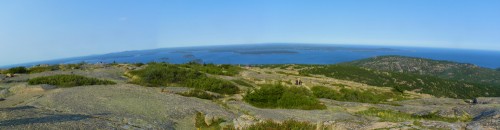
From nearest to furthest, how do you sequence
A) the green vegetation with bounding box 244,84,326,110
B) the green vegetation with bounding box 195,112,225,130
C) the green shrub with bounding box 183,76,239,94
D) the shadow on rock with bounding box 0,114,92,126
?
the shadow on rock with bounding box 0,114,92,126 < the green vegetation with bounding box 195,112,225,130 < the green vegetation with bounding box 244,84,326,110 < the green shrub with bounding box 183,76,239,94

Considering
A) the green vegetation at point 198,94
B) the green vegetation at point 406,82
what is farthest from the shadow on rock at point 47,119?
the green vegetation at point 406,82

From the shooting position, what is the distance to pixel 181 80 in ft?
124

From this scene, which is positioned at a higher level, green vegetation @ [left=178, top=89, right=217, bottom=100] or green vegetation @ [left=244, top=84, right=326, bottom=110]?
green vegetation @ [left=178, top=89, right=217, bottom=100]

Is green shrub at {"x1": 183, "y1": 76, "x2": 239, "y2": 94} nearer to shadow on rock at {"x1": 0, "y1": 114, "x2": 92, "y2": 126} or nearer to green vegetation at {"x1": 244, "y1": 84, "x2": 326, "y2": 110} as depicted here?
green vegetation at {"x1": 244, "y1": 84, "x2": 326, "y2": 110}

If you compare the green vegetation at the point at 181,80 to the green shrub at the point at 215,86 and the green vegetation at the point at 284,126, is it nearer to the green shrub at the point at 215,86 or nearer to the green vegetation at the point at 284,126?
the green shrub at the point at 215,86

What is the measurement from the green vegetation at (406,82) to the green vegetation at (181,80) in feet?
204

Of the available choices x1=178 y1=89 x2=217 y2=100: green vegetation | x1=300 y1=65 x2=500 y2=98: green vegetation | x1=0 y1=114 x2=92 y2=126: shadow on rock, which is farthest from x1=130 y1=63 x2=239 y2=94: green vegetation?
x1=300 y1=65 x2=500 y2=98: green vegetation

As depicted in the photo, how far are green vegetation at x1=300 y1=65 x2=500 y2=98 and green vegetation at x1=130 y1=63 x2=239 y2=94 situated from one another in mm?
62085

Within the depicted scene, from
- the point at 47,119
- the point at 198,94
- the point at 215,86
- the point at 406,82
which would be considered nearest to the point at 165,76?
the point at 215,86

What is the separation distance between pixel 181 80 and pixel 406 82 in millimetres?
91748

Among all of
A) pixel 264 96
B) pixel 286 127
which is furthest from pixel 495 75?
pixel 286 127

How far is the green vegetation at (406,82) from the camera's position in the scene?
327ft

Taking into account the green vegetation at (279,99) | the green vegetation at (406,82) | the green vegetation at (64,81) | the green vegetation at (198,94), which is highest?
the green vegetation at (64,81)

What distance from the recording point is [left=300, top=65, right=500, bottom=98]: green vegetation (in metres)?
99.6
